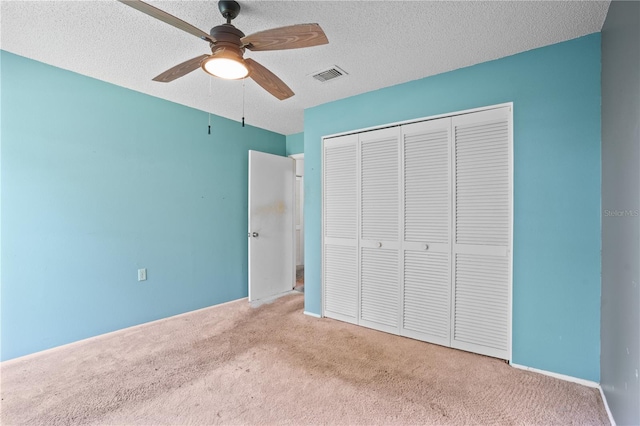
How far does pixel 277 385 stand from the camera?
6.53 feet

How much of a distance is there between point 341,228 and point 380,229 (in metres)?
0.45

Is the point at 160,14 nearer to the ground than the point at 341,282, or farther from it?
farther from it

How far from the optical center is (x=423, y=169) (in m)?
2.65

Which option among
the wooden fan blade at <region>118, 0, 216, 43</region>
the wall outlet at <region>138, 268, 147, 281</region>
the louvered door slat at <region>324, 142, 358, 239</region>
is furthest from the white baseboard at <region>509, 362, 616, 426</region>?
the wall outlet at <region>138, 268, 147, 281</region>

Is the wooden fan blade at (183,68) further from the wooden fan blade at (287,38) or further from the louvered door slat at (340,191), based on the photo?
the louvered door slat at (340,191)

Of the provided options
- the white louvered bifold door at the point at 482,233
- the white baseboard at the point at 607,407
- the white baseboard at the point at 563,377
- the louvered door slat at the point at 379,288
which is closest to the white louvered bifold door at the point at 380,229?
the louvered door slat at the point at 379,288

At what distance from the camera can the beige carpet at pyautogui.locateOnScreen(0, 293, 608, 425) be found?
1.70 m

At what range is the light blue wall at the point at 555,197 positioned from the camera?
1976 millimetres

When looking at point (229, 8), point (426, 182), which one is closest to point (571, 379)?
point (426, 182)

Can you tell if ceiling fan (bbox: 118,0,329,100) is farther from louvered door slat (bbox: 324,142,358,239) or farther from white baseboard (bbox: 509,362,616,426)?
white baseboard (bbox: 509,362,616,426)

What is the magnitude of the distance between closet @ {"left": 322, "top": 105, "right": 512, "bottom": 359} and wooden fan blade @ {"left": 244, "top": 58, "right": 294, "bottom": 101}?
113 cm

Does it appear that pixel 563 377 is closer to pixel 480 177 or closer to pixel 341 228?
pixel 480 177

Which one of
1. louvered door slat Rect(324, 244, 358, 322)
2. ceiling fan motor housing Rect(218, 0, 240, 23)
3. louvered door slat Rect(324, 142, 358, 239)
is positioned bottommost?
louvered door slat Rect(324, 244, 358, 322)

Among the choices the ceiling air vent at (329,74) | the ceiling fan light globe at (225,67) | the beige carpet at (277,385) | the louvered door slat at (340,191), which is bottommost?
the beige carpet at (277,385)
